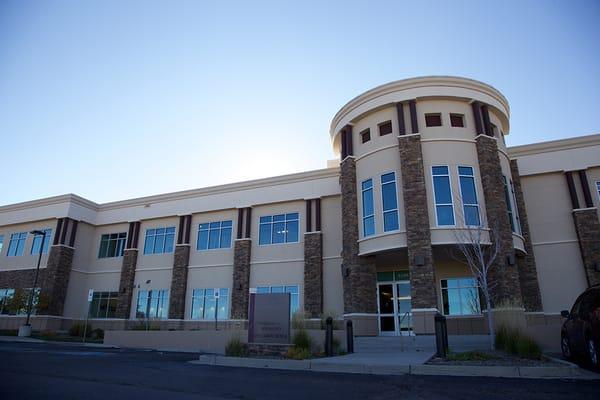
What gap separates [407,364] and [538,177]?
708 inches

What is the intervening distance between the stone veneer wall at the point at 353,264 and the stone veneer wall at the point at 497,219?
221 inches

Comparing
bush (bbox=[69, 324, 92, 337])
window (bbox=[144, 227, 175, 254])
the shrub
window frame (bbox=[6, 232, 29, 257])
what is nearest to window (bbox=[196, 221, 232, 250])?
window (bbox=[144, 227, 175, 254])

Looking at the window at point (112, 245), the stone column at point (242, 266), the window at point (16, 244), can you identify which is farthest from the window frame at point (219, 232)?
the window at point (16, 244)

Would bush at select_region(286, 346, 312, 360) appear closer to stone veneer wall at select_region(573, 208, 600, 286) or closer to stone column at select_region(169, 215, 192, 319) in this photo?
stone veneer wall at select_region(573, 208, 600, 286)

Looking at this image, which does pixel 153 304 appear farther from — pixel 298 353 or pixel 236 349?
pixel 298 353

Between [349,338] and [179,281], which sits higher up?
[179,281]

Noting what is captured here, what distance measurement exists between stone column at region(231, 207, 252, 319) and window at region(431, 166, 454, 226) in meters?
13.4

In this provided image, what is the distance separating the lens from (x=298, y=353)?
12922mm

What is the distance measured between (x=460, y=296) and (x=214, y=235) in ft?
56.2

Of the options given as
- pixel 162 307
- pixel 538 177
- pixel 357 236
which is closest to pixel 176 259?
pixel 162 307

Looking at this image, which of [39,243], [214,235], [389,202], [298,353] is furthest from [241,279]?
[39,243]

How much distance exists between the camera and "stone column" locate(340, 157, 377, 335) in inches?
800

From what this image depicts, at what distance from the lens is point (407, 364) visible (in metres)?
10.3

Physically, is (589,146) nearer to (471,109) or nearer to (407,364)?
(471,109)
